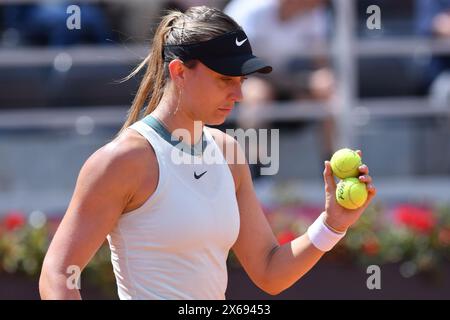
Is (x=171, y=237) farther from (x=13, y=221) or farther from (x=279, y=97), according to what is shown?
(x=279, y=97)

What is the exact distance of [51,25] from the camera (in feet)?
21.4

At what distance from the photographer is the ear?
119 inches

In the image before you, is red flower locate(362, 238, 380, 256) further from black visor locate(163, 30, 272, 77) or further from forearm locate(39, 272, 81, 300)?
forearm locate(39, 272, 81, 300)

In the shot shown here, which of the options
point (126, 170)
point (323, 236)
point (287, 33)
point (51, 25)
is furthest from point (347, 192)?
point (51, 25)

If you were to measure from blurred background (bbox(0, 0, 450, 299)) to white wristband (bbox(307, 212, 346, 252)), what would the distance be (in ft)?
8.00

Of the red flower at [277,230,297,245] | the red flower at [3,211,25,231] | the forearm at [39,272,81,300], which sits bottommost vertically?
the red flower at [277,230,297,245]

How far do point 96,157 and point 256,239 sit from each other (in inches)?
26.3

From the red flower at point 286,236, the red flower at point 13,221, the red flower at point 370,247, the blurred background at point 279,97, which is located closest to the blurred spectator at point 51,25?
the blurred background at point 279,97

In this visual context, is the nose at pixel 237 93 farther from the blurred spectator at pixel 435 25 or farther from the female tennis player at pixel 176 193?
the blurred spectator at pixel 435 25

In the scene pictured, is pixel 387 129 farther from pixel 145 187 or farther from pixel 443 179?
pixel 145 187

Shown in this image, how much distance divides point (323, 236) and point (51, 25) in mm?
3842

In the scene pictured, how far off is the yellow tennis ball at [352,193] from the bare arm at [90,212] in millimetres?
625

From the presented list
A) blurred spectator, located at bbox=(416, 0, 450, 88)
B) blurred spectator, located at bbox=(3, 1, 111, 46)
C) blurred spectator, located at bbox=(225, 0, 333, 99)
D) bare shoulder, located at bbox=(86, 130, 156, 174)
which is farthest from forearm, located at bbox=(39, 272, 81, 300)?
blurred spectator, located at bbox=(416, 0, 450, 88)

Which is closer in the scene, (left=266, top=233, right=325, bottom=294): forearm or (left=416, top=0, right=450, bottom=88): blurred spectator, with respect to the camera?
(left=266, top=233, right=325, bottom=294): forearm
